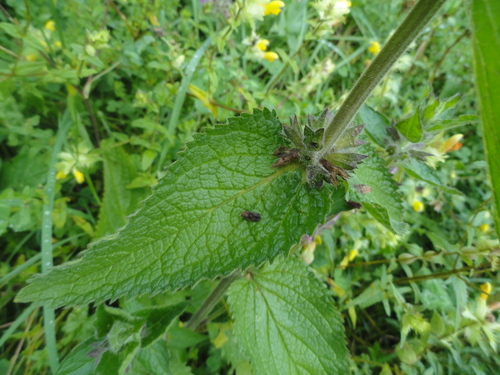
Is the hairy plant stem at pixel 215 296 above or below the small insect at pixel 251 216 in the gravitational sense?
below

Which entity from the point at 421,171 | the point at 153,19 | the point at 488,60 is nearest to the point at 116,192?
the point at 153,19

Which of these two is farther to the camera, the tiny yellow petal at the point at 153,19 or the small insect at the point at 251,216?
the tiny yellow petal at the point at 153,19

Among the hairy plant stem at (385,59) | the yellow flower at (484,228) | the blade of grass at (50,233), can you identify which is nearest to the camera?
the hairy plant stem at (385,59)

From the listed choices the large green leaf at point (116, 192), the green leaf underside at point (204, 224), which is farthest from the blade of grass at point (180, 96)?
the green leaf underside at point (204, 224)

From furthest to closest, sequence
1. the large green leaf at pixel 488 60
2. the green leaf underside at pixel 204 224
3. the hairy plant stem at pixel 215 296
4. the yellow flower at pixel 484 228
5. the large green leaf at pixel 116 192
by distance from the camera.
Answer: the yellow flower at pixel 484 228 → the large green leaf at pixel 116 192 → the hairy plant stem at pixel 215 296 → the green leaf underside at pixel 204 224 → the large green leaf at pixel 488 60

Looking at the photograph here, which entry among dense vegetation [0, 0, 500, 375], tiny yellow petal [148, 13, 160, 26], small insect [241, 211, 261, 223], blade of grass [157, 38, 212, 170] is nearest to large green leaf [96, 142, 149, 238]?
dense vegetation [0, 0, 500, 375]

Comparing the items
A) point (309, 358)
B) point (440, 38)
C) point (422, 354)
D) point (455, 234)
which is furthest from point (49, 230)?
point (440, 38)

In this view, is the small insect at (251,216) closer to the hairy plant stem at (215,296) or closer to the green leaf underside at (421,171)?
the hairy plant stem at (215,296)
